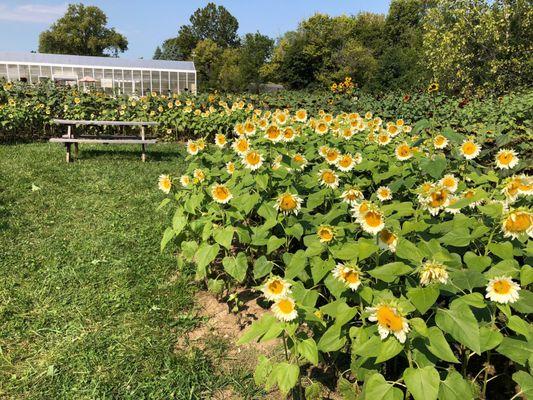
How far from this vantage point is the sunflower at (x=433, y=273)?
1.25 metres

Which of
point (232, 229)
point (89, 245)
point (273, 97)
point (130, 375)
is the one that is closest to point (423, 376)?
point (232, 229)

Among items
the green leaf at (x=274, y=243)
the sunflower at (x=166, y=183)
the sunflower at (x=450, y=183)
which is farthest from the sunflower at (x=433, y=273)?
the sunflower at (x=166, y=183)

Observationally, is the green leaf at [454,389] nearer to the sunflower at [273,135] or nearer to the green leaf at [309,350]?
the green leaf at [309,350]

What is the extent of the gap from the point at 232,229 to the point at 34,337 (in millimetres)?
1278

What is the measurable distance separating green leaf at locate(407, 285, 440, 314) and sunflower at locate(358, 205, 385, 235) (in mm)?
263

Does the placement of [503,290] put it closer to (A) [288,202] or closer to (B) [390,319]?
(B) [390,319]

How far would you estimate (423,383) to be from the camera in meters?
1.23

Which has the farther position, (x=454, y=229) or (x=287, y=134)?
(x=287, y=134)

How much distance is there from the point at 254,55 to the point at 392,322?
4617cm

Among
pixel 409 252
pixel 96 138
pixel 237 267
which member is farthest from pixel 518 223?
pixel 96 138

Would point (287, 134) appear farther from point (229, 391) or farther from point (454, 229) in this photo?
point (229, 391)

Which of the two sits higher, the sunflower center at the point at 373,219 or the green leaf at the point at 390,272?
the sunflower center at the point at 373,219

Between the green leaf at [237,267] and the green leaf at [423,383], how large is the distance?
3.54 feet

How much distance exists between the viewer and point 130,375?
2104 mm
